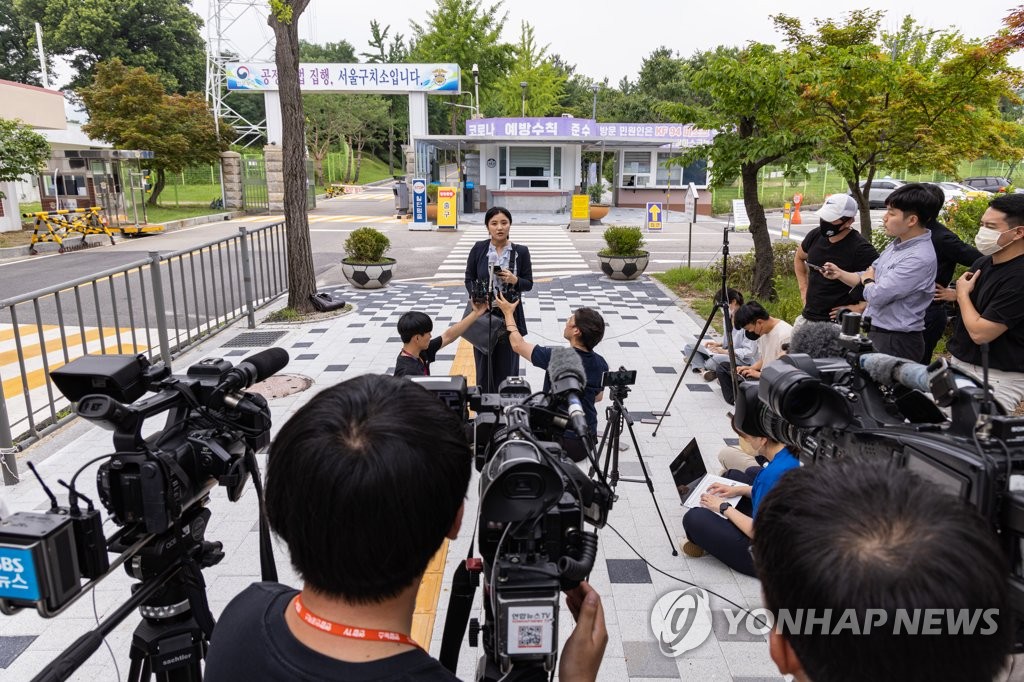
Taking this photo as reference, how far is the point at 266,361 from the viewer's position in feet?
7.21

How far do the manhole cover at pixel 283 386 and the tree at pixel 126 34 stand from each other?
3984 cm

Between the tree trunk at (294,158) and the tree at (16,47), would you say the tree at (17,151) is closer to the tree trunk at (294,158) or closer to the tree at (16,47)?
the tree trunk at (294,158)

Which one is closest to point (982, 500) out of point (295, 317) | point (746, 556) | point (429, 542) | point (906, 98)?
point (429, 542)

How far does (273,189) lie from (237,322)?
20.3 metres

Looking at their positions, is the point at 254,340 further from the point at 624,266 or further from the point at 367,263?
the point at 624,266

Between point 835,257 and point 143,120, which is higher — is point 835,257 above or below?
below

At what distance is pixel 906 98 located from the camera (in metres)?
9.66

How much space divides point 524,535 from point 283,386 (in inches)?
209

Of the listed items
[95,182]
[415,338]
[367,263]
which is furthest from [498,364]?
[95,182]

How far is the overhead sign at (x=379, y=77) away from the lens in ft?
90.5

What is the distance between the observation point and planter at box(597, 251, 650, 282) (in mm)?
12341

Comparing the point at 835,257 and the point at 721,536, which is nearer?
the point at 721,536

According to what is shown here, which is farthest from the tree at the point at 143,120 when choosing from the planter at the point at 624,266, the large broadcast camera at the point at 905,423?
the large broadcast camera at the point at 905,423

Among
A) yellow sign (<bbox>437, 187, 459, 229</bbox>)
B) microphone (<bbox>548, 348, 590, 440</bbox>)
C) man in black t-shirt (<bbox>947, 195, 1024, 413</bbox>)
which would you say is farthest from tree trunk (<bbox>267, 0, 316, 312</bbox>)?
yellow sign (<bbox>437, 187, 459, 229</bbox>)
